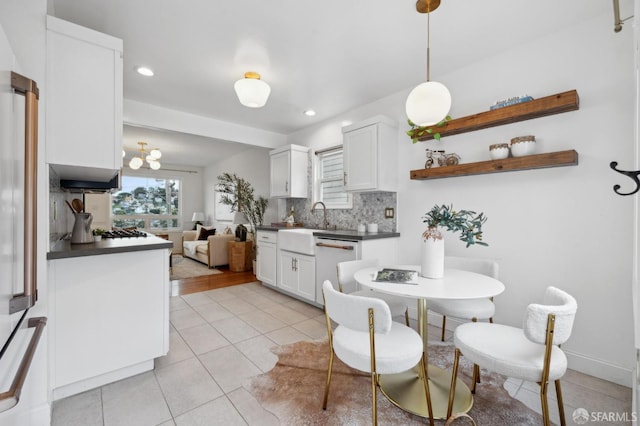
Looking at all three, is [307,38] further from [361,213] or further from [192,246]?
[192,246]

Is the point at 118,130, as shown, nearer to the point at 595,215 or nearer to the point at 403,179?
the point at 403,179

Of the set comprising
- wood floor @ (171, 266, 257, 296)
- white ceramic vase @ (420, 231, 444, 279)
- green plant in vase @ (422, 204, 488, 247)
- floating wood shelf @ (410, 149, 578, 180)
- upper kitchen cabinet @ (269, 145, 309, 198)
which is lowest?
wood floor @ (171, 266, 257, 296)

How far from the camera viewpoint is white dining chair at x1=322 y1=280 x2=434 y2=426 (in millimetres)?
1287

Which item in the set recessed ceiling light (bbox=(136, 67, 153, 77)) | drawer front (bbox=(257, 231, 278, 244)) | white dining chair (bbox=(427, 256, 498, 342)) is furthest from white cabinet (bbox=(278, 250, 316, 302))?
recessed ceiling light (bbox=(136, 67, 153, 77))

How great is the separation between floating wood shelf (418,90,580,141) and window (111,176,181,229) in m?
8.09

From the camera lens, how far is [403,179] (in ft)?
10.7

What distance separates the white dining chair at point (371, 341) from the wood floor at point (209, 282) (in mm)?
3278

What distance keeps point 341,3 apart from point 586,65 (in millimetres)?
1846

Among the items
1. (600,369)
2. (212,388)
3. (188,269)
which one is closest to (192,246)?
(188,269)

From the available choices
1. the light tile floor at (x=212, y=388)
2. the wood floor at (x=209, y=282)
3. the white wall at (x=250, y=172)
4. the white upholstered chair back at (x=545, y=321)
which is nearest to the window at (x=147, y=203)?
the white wall at (x=250, y=172)

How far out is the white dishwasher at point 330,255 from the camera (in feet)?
9.94

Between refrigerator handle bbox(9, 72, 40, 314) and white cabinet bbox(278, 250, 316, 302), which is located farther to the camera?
white cabinet bbox(278, 250, 316, 302)

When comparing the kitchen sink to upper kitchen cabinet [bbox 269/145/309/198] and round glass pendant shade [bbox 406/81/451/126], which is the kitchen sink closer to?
upper kitchen cabinet [bbox 269/145/309/198]

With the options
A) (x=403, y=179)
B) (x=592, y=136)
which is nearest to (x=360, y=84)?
(x=403, y=179)
